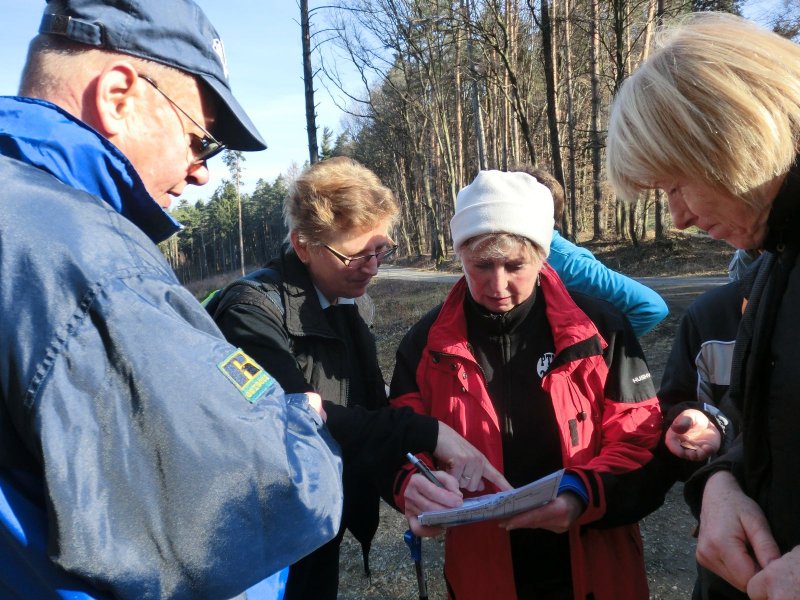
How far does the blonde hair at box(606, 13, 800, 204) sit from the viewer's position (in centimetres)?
122

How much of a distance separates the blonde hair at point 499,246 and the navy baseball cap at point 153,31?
1070 millimetres

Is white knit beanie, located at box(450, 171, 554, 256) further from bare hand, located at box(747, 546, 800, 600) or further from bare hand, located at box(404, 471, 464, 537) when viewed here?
bare hand, located at box(747, 546, 800, 600)

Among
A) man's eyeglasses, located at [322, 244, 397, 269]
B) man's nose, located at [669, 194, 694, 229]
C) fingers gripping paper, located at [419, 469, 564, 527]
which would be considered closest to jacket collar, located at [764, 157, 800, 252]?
man's nose, located at [669, 194, 694, 229]

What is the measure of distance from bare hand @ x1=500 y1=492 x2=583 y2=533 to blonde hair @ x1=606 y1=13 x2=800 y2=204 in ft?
3.29

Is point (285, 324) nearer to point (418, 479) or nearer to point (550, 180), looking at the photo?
point (418, 479)

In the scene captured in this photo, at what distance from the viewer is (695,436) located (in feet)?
5.68

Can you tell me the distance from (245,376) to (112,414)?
23 centimetres

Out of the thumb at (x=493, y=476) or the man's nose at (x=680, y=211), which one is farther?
the thumb at (x=493, y=476)

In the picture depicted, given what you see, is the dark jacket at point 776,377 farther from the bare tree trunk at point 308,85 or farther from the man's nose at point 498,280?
the bare tree trunk at point 308,85

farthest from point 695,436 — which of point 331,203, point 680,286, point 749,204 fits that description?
point 680,286

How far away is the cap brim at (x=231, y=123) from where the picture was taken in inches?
54.2

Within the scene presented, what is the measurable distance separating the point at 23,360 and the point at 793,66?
159 cm

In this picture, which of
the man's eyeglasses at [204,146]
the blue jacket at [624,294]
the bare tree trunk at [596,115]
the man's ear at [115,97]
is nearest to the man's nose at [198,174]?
the man's eyeglasses at [204,146]

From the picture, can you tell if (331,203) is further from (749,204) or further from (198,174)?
(749,204)
